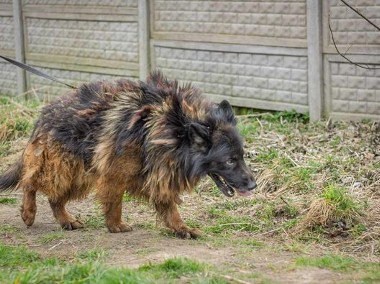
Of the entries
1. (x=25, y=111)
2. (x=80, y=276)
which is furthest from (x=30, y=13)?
(x=80, y=276)

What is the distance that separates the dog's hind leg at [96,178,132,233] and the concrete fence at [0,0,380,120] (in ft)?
14.5

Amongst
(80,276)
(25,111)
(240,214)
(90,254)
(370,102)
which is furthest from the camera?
(25,111)

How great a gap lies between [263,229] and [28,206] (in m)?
2.25

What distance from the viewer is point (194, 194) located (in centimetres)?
948

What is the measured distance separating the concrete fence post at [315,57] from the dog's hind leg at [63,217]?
172 inches

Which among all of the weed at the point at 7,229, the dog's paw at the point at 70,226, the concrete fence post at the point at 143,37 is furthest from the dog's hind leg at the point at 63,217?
the concrete fence post at the point at 143,37

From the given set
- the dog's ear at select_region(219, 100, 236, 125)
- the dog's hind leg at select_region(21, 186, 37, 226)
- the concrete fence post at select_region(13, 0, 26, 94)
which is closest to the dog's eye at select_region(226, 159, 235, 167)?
the dog's ear at select_region(219, 100, 236, 125)

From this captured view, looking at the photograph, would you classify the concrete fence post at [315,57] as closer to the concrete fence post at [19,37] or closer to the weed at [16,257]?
the weed at [16,257]

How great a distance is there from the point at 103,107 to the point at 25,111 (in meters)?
5.73

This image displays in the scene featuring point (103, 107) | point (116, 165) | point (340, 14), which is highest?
point (340, 14)

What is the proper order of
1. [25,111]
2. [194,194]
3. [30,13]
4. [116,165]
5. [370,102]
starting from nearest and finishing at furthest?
[116,165]
[194,194]
[370,102]
[25,111]
[30,13]

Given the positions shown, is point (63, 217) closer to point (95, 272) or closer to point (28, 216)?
point (28, 216)

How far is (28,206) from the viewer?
8.30 m

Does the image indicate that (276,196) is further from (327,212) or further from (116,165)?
(116,165)
